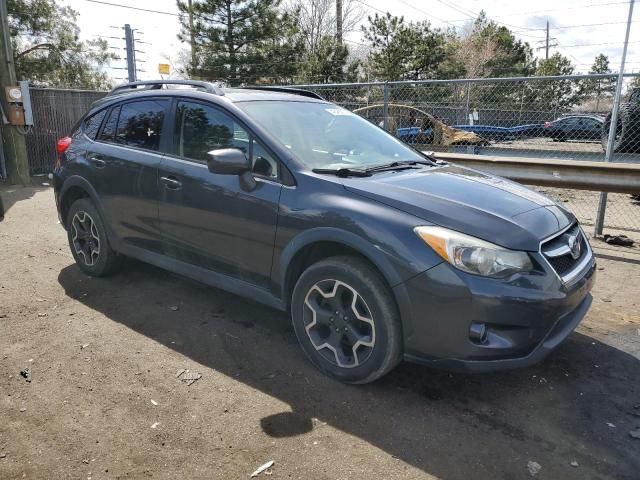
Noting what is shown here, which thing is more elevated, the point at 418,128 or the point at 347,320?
the point at 418,128

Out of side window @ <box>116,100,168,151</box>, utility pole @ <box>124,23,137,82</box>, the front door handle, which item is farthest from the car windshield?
utility pole @ <box>124,23,137,82</box>

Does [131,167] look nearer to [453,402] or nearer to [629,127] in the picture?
[453,402]

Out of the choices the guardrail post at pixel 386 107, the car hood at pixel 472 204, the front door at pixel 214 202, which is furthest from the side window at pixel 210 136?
the guardrail post at pixel 386 107

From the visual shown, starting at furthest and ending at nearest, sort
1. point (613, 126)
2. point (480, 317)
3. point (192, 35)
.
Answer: point (192, 35) → point (613, 126) → point (480, 317)

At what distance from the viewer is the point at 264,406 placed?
115 inches

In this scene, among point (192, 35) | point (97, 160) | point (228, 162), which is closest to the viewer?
point (228, 162)

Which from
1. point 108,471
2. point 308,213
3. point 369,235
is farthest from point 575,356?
point 108,471

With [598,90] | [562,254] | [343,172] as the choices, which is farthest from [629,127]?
[343,172]

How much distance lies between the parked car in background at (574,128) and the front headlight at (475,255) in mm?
5865

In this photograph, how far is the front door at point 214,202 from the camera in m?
3.38

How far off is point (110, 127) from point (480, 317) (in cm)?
369

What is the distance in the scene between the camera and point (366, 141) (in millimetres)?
4020

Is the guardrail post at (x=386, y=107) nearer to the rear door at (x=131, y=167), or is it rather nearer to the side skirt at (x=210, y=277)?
the rear door at (x=131, y=167)

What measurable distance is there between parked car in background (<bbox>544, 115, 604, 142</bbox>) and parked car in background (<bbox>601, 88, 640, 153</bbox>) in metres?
0.25
